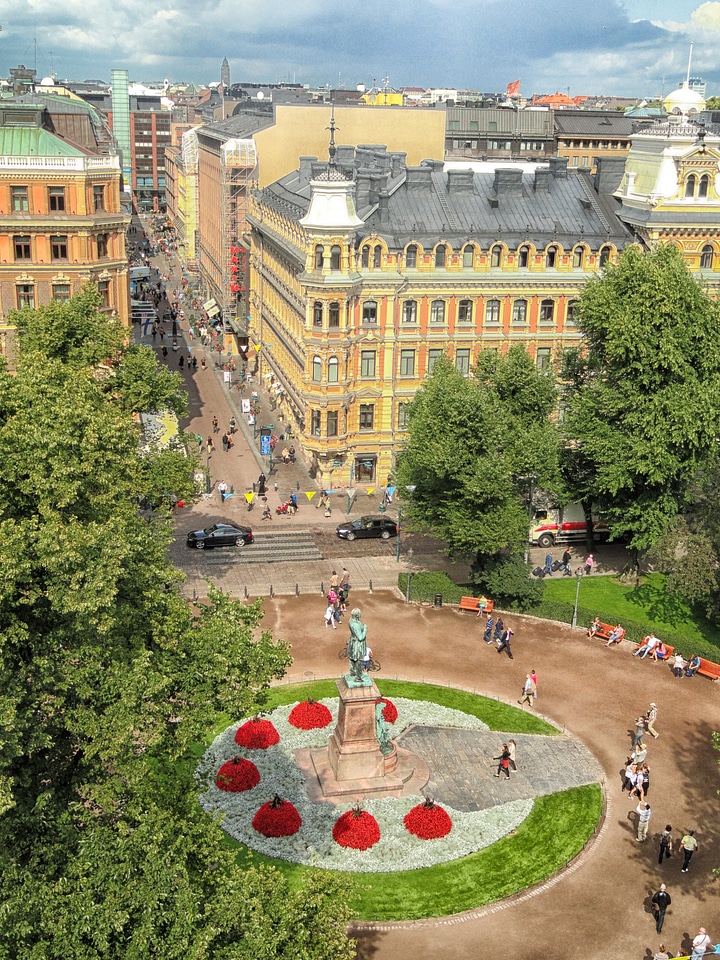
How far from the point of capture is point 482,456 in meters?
60.3

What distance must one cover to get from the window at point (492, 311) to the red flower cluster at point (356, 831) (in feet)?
155

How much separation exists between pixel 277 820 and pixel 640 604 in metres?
30.3

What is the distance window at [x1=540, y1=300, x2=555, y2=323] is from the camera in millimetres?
80463

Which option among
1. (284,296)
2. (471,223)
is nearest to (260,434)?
(284,296)

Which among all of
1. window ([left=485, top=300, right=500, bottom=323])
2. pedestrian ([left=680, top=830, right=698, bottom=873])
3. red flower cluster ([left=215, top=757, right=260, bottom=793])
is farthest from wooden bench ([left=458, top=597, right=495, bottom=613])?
window ([left=485, top=300, right=500, bottom=323])

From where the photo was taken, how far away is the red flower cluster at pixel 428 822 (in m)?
40.7

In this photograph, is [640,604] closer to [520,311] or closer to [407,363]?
[407,363]

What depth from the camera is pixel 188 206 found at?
170 m

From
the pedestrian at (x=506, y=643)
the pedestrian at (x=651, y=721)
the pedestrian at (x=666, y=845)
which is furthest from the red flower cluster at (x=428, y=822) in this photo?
the pedestrian at (x=506, y=643)

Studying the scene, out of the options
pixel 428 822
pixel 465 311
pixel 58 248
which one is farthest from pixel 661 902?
pixel 58 248

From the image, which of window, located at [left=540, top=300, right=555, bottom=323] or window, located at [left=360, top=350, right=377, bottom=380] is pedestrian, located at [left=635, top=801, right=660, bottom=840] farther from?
window, located at [left=540, top=300, right=555, bottom=323]

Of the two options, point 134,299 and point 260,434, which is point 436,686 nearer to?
point 260,434

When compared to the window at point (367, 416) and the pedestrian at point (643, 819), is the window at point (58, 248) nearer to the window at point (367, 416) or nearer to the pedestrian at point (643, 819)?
the window at point (367, 416)

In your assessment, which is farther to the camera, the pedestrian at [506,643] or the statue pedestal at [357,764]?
the pedestrian at [506,643]
